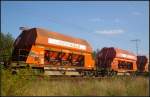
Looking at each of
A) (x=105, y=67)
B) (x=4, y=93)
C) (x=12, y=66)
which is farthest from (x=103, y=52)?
(x=4, y=93)

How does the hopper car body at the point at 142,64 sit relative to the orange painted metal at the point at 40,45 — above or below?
below

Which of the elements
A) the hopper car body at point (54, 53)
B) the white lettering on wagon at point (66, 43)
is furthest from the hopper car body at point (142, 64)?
the white lettering on wagon at point (66, 43)

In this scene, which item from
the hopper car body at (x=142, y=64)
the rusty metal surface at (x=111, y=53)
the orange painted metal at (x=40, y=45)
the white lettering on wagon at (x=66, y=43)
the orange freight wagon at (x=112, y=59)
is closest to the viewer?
the orange painted metal at (x=40, y=45)

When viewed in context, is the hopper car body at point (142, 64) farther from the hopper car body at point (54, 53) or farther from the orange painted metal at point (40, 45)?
the orange painted metal at point (40, 45)

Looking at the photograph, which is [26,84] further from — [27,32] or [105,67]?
[105,67]

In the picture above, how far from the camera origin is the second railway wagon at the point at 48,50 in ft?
78.3

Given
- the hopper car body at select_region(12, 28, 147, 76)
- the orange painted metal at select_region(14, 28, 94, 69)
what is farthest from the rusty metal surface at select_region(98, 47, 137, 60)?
the orange painted metal at select_region(14, 28, 94, 69)

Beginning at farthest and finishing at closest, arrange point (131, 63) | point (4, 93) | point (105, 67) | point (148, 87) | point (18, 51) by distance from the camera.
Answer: point (131, 63)
point (105, 67)
point (18, 51)
point (148, 87)
point (4, 93)

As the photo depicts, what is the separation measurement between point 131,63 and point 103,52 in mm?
7502

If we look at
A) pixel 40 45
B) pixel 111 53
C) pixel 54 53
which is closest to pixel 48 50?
pixel 54 53

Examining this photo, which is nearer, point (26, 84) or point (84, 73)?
point (26, 84)

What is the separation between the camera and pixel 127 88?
13984 millimetres

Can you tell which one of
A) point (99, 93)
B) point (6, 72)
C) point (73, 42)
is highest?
point (73, 42)

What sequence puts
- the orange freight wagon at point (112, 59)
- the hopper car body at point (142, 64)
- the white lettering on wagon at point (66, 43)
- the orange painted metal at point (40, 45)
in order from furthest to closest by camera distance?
the hopper car body at point (142, 64), the orange freight wagon at point (112, 59), the white lettering on wagon at point (66, 43), the orange painted metal at point (40, 45)
